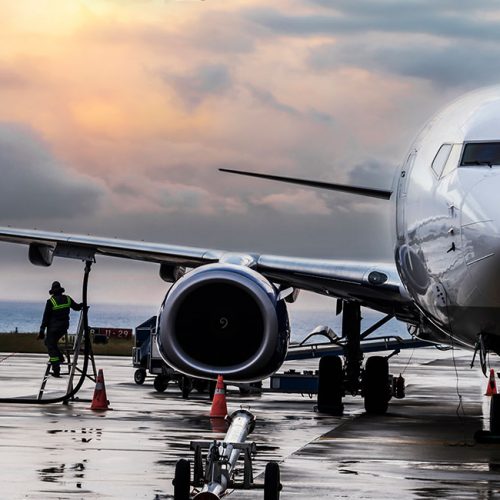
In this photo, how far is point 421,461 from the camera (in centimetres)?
1283

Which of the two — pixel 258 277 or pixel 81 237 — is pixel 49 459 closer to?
pixel 258 277

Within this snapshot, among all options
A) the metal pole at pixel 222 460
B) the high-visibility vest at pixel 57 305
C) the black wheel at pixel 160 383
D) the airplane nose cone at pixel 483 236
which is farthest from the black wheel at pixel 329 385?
the metal pole at pixel 222 460

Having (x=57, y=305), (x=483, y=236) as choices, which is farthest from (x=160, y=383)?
(x=483, y=236)

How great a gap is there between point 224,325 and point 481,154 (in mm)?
4020

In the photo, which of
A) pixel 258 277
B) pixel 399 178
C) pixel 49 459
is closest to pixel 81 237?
pixel 258 277

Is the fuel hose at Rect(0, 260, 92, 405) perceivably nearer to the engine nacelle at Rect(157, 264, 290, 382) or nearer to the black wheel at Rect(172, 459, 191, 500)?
the engine nacelle at Rect(157, 264, 290, 382)

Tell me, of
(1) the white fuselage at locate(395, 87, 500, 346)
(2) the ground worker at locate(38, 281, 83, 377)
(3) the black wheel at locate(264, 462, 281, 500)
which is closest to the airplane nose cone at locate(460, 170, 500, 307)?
(1) the white fuselage at locate(395, 87, 500, 346)

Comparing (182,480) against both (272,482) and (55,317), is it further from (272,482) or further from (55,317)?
(55,317)

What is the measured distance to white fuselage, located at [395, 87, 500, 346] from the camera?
12.0 metres

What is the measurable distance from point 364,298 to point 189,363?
10.1 feet

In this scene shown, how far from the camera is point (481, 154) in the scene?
13008 mm

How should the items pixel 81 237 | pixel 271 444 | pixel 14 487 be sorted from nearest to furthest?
1. pixel 14 487
2. pixel 271 444
3. pixel 81 237

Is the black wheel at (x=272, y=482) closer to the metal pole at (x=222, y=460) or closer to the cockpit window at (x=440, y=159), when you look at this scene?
the metal pole at (x=222, y=460)

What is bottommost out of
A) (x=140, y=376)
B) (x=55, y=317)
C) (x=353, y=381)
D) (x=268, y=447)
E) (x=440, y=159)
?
(x=268, y=447)
